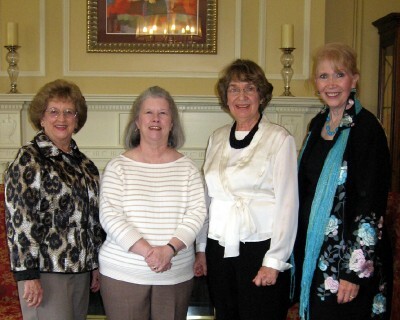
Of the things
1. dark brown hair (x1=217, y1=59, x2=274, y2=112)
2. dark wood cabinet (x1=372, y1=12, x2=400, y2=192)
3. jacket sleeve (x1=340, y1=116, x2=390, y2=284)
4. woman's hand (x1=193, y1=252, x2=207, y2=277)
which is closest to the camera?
jacket sleeve (x1=340, y1=116, x2=390, y2=284)

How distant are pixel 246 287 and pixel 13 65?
277 centimetres

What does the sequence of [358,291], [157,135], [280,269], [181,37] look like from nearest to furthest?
[358,291], [280,269], [157,135], [181,37]

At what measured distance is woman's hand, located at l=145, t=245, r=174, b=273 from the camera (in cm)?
185

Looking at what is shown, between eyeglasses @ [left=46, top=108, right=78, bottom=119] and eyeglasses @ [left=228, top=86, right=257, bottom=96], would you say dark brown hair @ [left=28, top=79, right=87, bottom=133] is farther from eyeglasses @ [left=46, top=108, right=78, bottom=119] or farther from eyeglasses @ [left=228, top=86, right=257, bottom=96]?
eyeglasses @ [left=228, top=86, right=257, bottom=96]

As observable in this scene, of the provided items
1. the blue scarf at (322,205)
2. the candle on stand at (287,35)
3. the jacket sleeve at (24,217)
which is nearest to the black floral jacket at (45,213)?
the jacket sleeve at (24,217)

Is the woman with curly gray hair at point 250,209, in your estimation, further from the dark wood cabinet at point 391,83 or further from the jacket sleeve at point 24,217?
the dark wood cabinet at point 391,83

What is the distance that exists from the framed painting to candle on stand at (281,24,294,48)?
0.54 m

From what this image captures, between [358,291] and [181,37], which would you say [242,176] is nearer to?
[358,291]

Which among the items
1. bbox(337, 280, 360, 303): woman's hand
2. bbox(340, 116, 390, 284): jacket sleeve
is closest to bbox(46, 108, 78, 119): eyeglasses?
bbox(340, 116, 390, 284): jacket sleeve

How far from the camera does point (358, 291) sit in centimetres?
173

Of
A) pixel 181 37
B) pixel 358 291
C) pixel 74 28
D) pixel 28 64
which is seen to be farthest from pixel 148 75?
pixel 358 291

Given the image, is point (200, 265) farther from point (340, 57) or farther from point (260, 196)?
point (340, 57)

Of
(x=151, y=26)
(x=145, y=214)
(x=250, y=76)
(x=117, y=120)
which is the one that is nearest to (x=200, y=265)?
(x=145, y=214)

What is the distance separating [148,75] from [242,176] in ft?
7.69
